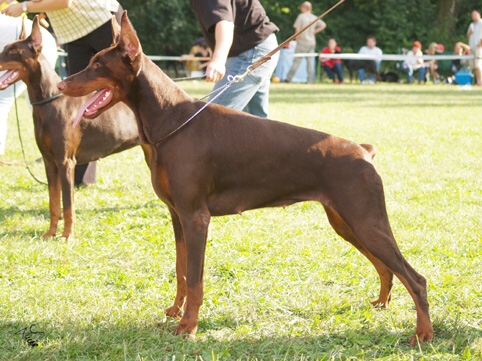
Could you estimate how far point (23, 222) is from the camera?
5746 millimetres

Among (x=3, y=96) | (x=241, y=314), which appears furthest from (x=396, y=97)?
(x=241, y=314)

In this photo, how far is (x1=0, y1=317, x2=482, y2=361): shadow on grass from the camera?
125 inches

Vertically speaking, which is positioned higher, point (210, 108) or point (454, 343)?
point (210, 108)

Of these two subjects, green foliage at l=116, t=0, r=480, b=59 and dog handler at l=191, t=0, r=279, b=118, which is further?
green foliage at l=116, t=0, r=480, b=59

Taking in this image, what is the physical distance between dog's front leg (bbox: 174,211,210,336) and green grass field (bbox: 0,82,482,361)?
200mm

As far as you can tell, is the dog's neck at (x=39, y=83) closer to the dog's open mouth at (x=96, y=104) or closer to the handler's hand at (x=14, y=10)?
the handler's hand at (x=14, y=10)

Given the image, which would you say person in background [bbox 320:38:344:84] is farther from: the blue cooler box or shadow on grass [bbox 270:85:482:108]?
the blue cooler box

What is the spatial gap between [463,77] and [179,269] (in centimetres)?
2256

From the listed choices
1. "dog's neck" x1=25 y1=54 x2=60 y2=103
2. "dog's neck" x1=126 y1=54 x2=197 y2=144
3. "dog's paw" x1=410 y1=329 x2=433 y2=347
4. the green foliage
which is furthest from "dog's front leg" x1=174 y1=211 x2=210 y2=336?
the green foliage

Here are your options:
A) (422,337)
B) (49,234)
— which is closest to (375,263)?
(422,337)

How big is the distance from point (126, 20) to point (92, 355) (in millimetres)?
1583

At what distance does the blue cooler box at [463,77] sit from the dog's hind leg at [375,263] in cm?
2197

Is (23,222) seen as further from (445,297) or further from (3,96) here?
(445,297)

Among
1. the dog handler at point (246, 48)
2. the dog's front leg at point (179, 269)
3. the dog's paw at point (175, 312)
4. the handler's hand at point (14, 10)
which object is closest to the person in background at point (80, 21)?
the handler's hand at point (14, 10)
